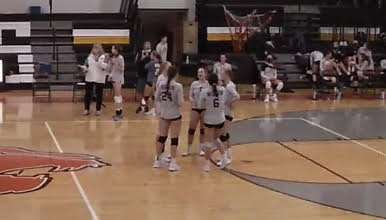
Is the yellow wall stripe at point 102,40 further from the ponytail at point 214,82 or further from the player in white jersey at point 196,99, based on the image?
the ponytail at point 214,82

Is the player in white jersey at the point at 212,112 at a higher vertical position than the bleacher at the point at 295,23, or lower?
lower

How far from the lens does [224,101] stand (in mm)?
13453

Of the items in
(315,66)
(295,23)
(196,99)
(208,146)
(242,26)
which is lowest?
(208,146)

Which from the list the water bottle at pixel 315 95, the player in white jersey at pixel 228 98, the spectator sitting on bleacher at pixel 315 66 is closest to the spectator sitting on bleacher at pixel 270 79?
the water bottle at pixel 315 95

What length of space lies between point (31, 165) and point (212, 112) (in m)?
3.33

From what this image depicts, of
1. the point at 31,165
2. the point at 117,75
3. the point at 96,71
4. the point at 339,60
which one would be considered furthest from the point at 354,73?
the point at 31,165

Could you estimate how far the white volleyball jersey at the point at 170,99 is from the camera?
13.1 meters

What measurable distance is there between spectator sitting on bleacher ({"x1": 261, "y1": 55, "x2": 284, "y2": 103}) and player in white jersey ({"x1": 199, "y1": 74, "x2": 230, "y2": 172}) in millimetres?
10318

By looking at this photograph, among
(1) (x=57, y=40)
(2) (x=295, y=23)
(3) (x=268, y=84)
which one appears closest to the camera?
(3) (x=268, y=84)

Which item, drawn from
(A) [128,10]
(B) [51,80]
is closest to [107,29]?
(A) [128,10]

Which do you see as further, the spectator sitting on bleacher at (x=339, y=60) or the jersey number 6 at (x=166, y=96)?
the spectator sitting on bleacher at (x=339, y=60)

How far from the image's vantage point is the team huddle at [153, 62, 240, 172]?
13.1 meters

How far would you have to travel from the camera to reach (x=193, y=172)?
1324cm

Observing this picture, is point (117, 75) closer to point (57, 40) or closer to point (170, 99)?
point (170, 99)
